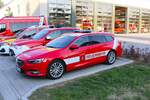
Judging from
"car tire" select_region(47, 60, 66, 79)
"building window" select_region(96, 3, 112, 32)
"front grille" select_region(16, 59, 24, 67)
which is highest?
"building window" select_region(96, 3, 112, 32)

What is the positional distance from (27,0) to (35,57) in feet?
76.0

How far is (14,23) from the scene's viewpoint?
17500 millimetres

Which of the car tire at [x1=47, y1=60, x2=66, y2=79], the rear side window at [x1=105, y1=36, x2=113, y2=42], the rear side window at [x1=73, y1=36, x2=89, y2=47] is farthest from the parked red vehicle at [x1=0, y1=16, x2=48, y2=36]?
the car tire at [x1=47, y1=60, x2=66, y2=79]

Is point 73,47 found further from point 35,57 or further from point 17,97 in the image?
point 17,97

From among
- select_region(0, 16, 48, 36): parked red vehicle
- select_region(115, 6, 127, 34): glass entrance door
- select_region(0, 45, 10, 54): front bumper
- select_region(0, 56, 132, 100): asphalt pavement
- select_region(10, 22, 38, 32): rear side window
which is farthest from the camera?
select_region(115, 6, 127, 34): glass entrance door

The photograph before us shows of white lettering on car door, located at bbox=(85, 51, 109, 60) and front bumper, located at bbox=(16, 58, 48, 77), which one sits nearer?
front bumper, located at bbox=(16, 58, 48, 77)

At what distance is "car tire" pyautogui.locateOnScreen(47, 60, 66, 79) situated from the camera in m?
8.48

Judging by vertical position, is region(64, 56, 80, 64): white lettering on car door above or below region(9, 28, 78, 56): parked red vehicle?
below

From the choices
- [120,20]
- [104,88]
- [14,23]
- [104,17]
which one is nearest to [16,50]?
[14,23]

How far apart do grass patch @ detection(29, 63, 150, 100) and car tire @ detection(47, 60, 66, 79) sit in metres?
0.74

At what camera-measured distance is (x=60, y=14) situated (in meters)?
28.0

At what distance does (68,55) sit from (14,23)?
9.59 metres

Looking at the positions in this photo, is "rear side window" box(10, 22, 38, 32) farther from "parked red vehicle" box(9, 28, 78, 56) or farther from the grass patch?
the grass patch

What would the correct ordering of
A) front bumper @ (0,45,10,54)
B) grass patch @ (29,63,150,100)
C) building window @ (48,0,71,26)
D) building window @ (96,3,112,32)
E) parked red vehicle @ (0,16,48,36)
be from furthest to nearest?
1. building window @ (96,3,112,32)
2. building window @ (48,0,71,26)
3. parked red vehicle @ (0,16,48,36)
4. front bumper @ (0,45,10,54)
5. grass patch @ (29,63,150,100)
